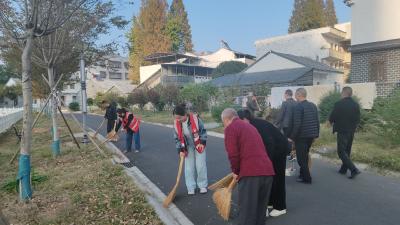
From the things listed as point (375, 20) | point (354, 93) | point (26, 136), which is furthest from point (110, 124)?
point (375, 20)

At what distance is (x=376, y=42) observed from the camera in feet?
57.2

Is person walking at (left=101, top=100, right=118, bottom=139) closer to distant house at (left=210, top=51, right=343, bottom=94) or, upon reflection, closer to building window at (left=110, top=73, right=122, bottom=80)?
distant house at (left=210, top=51, right=343, bottom=94)

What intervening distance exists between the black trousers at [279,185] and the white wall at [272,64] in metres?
28.3

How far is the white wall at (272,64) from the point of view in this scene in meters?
33.8

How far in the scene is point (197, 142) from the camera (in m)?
6.58

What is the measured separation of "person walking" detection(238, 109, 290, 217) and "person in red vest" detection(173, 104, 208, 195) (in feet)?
5.23

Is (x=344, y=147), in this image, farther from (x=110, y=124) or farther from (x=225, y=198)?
(x=110, y=124)

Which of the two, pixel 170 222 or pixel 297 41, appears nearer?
pixel 170 222

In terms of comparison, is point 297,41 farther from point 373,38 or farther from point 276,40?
point 373,38

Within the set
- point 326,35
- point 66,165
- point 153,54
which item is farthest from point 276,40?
point 66,165

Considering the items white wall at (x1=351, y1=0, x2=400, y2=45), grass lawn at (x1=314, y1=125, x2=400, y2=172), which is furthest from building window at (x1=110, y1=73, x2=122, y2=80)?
grass lawn at (x1=314, y1=125, x2=400, y2=172)

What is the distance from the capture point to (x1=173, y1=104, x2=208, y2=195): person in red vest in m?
6.55

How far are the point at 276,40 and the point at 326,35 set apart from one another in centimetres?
837

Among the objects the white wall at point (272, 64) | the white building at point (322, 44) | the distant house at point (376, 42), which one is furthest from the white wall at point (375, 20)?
the white building at point (322, 44)
